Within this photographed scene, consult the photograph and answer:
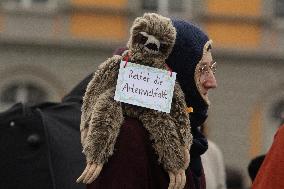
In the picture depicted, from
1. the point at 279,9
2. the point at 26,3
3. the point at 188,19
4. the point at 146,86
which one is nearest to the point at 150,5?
the point at 188,19

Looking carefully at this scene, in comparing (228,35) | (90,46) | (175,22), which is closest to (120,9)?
(90,46)

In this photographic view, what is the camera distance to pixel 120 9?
56.3 feet

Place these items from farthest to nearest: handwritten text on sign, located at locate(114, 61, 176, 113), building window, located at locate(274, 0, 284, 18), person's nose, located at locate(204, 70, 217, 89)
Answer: building window, located at locate(274, 0, 284, 18) < person's nose, located at locate(204, 70, 217, 89) < handwritten text on sign, located at locate(114, 61, 176, 113)

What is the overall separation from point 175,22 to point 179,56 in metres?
0.11

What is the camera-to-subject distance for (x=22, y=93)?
56.1 ft

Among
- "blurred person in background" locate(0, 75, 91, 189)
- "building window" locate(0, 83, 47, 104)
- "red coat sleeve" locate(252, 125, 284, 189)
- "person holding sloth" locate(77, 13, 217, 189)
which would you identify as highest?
"person holding sloth" locate(77, 13, 217, 189)

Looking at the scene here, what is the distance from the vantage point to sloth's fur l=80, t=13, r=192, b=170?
2480 mm

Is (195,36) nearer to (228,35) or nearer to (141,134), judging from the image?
(141,134)

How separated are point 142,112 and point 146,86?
0.09 m

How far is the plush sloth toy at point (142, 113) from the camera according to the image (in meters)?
2.48

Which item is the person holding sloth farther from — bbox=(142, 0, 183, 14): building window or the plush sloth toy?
bbox=(142, 0, 183, 14): building window

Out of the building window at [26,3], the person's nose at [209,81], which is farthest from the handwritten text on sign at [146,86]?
the building window at [26,3]

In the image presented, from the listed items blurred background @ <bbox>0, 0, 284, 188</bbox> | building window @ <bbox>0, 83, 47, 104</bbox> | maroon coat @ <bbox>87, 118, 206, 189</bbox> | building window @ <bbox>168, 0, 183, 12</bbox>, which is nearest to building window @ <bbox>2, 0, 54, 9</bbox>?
blurred background @ <bbox>0, 0, 284, 188</bbox>

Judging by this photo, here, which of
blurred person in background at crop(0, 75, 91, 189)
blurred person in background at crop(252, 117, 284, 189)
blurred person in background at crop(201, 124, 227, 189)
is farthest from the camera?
blurred person in background at crop(201, 124, 227, 189)
